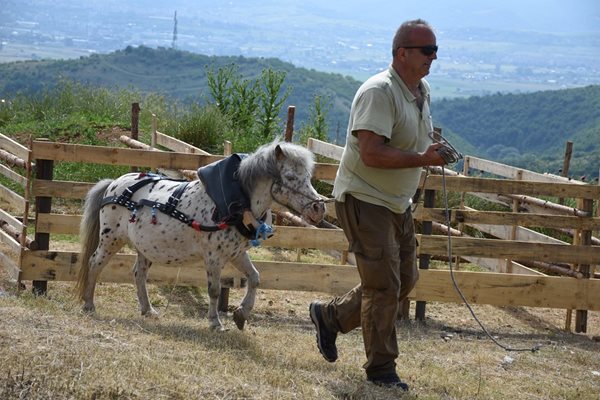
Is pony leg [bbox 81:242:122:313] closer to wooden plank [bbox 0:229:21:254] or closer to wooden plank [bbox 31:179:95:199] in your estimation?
wooden plank [bbox 31:179:95:199]

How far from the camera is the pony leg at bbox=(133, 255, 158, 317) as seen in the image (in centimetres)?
828

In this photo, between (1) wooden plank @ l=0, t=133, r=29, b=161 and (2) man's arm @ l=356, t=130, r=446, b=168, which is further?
(1) wooden plank @ l=0, t=133, r=29, b=161

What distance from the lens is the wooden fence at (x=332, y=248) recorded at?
29.4 ft

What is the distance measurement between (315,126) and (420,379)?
38.2 ft

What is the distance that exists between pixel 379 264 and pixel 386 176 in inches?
20.8

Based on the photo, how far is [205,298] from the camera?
9953mm

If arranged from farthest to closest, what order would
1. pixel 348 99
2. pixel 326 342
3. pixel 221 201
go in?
pixel 348 99 < pixel 221 201 < pixel 326 342

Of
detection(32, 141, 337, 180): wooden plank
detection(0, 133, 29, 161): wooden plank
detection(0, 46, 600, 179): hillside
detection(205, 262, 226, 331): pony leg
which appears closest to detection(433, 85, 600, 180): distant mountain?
detection(0, 46, 600, 179): hillside

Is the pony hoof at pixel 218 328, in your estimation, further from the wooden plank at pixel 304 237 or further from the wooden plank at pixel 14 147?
the wooden plank at pixel 14 147

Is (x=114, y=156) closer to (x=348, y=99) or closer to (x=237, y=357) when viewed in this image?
(x=237, y=357)

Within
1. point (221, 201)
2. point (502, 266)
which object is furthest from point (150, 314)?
point (502, 266)

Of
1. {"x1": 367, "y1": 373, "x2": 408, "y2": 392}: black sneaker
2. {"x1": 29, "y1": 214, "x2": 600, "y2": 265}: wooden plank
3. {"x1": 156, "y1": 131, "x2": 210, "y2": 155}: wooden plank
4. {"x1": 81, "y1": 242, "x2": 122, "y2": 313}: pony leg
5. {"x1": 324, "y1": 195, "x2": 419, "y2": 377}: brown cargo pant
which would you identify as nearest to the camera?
{"x1": 324, "y1": 195, "x2": 419, "y2": 377}: brown cargo pant

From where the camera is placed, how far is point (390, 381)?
6.13m

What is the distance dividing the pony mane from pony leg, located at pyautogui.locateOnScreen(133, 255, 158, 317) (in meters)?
1.37
